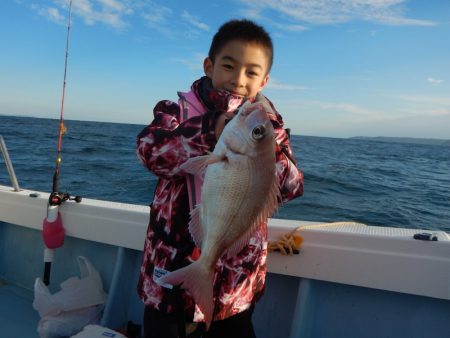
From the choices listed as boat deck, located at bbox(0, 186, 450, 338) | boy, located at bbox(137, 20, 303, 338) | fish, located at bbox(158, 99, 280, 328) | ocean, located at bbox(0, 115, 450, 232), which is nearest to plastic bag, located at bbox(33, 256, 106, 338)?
boat deck, located at bbox(0, 186, 450, 338)

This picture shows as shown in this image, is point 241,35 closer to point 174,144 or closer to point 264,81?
point 264,81

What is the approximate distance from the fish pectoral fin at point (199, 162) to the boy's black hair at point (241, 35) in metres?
0.68

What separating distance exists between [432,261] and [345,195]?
32.3 ft

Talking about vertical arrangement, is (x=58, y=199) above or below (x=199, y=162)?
below

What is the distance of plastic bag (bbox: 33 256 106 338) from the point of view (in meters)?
2.85

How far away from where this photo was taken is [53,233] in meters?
3.30

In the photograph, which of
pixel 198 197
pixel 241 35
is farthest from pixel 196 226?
pixel 241 35

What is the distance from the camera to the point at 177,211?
1897mm

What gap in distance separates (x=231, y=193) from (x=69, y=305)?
81.8 inches

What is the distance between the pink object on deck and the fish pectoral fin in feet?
7.15

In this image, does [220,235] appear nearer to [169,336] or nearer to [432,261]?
[169,336]

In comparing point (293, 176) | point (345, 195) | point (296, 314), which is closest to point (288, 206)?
point (345, 195)

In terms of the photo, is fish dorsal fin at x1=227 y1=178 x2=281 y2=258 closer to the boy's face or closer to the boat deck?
the boy's face

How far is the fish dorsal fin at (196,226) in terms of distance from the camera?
168cm
